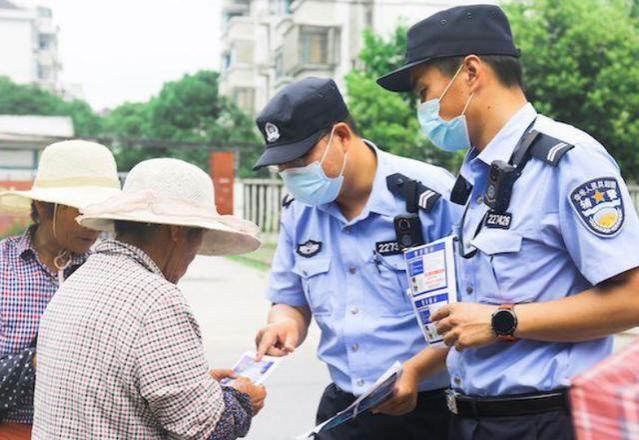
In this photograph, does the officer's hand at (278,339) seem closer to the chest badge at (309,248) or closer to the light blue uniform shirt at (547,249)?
the chest badge at (309,248)

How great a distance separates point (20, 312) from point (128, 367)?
2.51 feet

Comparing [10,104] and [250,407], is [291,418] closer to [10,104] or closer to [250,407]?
[250,407]

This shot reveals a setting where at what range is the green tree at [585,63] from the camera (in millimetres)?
17469

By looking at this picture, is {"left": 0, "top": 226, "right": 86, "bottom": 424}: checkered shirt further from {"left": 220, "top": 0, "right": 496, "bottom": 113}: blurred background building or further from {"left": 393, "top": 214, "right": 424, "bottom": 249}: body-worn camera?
{"left": 220, "top": 0, "right": 496, "bottom": 113}: blurred background building

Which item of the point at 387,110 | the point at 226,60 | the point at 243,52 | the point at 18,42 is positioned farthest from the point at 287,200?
the point at 18,42

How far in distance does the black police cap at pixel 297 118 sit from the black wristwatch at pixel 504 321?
88 centimetres

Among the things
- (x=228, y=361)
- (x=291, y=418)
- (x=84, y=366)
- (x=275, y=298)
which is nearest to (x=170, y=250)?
(x=84, y=366)

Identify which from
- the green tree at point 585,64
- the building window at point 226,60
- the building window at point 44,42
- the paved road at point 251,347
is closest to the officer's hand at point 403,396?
the paved road at point 251,347

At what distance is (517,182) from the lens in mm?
2107

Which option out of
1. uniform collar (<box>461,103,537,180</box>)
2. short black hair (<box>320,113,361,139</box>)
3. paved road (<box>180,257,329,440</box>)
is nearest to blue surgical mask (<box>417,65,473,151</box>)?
uniform collar (<box>461,103,537,180</box>)

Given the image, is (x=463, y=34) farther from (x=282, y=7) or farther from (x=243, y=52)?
(x=243, y=52)

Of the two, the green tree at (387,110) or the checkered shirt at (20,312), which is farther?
the green tree at (387,110)

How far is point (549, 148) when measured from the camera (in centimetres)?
206

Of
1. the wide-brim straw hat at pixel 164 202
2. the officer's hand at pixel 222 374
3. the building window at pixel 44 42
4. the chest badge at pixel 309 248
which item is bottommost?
the building window at pixel 44 42
